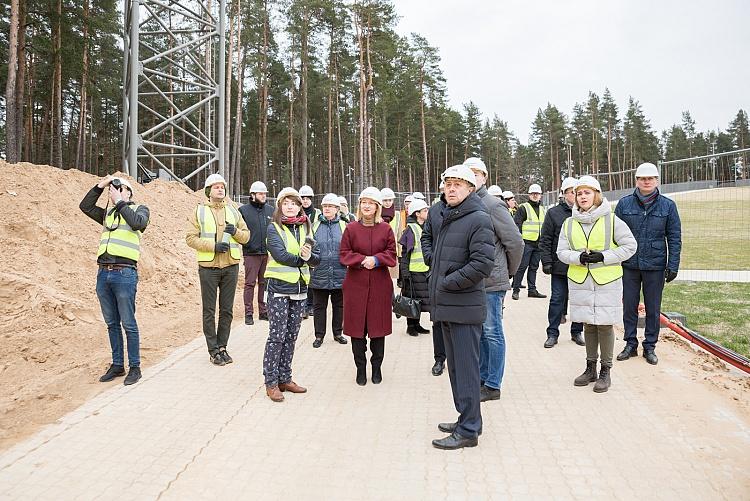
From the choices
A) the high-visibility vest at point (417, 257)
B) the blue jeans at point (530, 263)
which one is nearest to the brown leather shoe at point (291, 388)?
the high-visibility vest at point (417, 257)

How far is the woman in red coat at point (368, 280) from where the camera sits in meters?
5.26

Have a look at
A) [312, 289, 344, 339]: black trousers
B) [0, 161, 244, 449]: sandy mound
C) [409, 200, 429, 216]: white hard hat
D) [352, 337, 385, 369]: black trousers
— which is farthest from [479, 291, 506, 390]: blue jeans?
[0, 161, 244, 449]: sandy mound

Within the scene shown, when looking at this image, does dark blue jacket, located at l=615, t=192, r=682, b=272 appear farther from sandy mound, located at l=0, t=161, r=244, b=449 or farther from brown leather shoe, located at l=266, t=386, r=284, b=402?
sandy mound, located at l=0, t=161, r=244, b=449

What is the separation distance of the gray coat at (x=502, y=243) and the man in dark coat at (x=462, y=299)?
28.7 inches

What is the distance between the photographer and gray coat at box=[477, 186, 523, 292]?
4.54m

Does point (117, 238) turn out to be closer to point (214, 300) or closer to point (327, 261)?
point (214, 300)

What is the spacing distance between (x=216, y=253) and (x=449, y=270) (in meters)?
3.24

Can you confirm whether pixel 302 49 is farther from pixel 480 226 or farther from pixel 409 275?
pixel 480 226

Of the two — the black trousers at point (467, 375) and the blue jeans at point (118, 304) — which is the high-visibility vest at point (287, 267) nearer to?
the blue jeans at point (118, 304)

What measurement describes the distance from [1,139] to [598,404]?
46.2m

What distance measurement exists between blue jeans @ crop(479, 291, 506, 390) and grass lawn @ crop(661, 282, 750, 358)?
11.8 ft

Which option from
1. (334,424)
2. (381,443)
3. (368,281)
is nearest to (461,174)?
(368,281)

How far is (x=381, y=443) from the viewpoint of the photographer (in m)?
3.89

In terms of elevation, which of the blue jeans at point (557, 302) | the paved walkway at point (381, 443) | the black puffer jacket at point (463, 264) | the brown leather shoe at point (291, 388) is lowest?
the paved walkway at point (381, 443)
